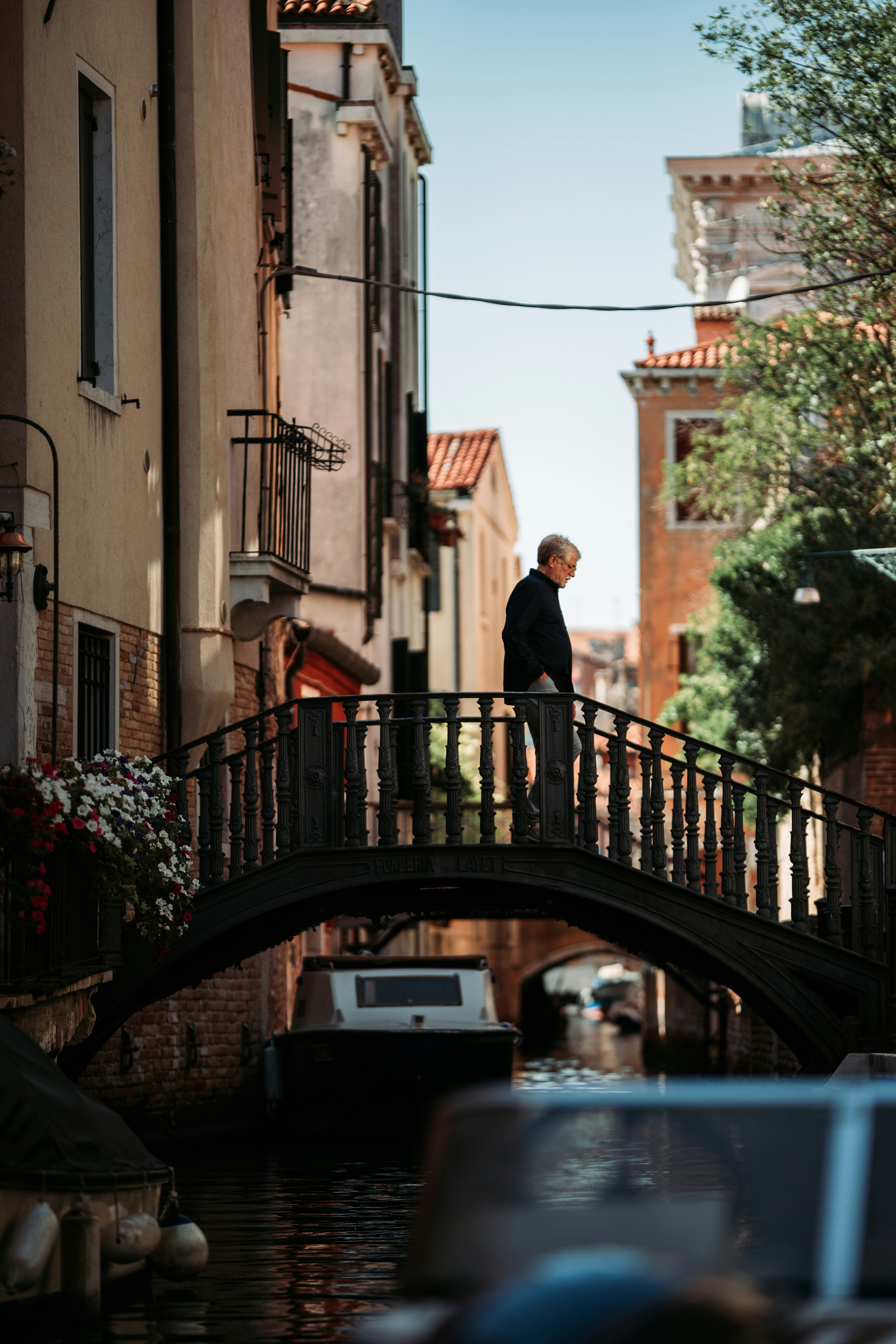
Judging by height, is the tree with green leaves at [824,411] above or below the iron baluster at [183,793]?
above

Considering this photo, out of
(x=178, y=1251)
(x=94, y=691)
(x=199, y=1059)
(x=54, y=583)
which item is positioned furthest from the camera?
(x=199, y=1059)

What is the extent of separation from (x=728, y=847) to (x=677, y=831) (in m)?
0.34

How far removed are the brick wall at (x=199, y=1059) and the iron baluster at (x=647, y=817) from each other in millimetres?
4155

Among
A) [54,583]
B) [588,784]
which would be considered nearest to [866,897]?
[588,784]

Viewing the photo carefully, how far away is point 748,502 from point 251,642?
7.42 meters

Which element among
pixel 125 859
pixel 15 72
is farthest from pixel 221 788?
pixel 15 72

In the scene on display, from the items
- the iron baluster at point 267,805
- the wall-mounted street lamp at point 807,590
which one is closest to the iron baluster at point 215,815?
the iron baluster at point 267,805

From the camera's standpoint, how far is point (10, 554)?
37.2ft

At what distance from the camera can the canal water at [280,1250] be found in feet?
24.3

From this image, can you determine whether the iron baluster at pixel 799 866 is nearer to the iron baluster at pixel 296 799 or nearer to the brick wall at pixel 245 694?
the iron baluster at pixel 296 799

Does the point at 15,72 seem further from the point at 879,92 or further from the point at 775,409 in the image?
the point at 775,409

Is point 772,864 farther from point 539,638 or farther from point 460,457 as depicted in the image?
point 460,457

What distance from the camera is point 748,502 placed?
23500 millimetres

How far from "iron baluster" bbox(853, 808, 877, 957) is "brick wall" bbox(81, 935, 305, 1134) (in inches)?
204
